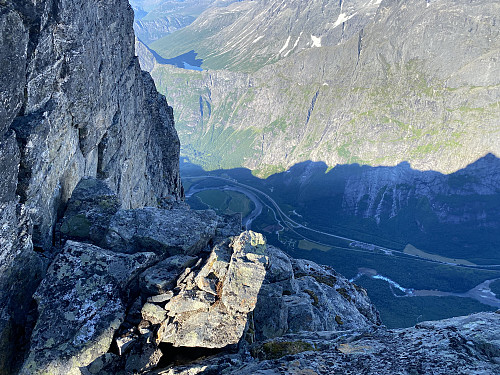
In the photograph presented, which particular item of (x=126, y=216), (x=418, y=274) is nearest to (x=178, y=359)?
(x=126, y=216)

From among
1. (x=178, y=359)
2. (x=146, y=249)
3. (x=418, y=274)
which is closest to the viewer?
(x=178, y=359)

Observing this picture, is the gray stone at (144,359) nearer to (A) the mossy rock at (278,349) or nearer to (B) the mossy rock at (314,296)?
(A) the mossy rock at (278,349)

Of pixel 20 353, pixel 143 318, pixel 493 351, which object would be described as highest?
pixel 493 351

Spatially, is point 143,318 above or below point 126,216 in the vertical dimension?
below

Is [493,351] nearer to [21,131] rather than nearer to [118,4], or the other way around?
[21,131]

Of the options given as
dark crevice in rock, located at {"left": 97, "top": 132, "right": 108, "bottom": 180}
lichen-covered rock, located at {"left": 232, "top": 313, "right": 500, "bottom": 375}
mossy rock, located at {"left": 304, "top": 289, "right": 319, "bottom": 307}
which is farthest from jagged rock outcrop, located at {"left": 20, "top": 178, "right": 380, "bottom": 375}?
dark crevice in rock, located at {"left": 97, "top": 132, "right": 108, "bottom": 180}

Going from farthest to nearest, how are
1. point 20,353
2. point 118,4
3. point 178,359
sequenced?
1. point 118,4
2. point 178,359
3. point 20,353

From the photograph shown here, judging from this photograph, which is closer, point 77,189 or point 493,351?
point 493,351
